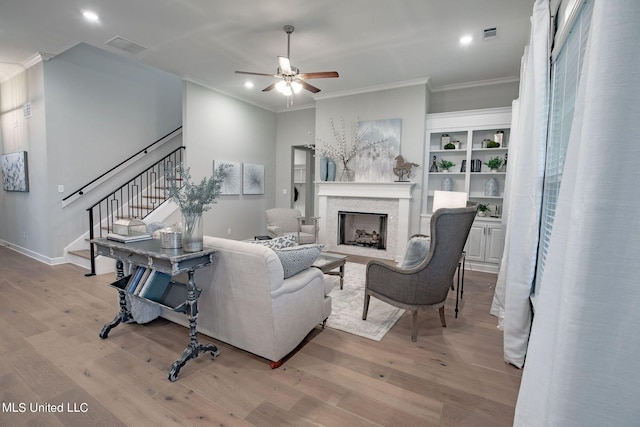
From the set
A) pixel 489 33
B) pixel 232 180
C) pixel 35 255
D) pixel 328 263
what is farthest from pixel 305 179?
pixel 35 255

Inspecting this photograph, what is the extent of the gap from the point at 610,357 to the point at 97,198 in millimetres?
6810

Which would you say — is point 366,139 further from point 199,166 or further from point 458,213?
point 458,213

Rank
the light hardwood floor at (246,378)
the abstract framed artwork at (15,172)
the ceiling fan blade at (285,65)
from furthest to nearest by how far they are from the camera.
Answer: the abstract framed artwork at (15,172) → the ceiling fan blade at (285,65) → the light hardwood floor at (246,378)

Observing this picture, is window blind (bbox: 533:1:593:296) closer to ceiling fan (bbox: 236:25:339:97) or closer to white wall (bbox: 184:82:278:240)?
ceiling fan (bbox: 236:25:339:97)

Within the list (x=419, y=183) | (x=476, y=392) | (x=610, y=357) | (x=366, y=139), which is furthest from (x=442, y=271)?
(x=366, y=139)

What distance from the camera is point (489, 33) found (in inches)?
149

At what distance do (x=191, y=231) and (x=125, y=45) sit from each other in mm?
3738

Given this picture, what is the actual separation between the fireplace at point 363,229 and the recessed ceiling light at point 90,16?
15.4 feet

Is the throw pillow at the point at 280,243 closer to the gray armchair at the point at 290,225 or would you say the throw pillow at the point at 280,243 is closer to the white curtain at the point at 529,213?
the white curtain at the point at 529,213

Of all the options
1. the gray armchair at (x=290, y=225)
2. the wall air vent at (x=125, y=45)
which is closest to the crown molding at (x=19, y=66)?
the wall air vent at (x=125, y=45)

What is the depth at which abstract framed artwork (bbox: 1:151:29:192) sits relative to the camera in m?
5.22

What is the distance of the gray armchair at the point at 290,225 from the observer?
559cm

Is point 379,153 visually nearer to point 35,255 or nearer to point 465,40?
point 465,40

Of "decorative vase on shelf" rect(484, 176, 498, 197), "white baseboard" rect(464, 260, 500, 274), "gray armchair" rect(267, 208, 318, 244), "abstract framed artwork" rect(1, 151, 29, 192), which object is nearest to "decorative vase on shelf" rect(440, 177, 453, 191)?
"decorative vase on shelf" rect(484, 176, 498, 197)
